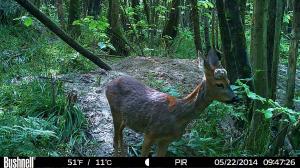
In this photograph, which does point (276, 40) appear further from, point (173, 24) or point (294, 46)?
point (173, 24)

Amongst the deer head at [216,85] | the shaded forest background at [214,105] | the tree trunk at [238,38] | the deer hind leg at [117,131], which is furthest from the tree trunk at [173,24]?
the deer head at [216,85]

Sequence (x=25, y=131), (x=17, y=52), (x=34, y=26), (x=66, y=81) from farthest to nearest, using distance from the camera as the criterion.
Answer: (x=34, y=26)
(x=17, y=52)
(x=66, y=81)
(x=25, y=131)

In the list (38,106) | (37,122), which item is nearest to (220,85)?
(37,122)

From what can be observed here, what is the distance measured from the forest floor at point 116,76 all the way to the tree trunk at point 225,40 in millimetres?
926

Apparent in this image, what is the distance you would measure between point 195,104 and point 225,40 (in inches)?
102

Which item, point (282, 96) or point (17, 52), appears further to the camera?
point (17, 52)

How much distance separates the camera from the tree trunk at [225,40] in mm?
8469

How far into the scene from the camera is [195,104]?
6324mm

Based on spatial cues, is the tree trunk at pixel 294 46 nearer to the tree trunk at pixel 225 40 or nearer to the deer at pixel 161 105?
the deer at pixel 161 105

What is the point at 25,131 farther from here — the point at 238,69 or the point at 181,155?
the point at 238,69

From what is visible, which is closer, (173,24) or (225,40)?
(225,40)

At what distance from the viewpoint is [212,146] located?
24.2 feet

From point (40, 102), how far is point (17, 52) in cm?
340

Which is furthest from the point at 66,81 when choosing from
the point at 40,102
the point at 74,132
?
the point at 74,132
